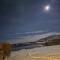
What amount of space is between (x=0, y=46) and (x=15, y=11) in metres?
0.45

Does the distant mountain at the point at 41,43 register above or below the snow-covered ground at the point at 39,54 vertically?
above

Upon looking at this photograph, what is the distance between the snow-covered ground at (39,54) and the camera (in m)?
2.02

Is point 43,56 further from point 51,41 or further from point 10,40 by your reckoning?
point 10,40

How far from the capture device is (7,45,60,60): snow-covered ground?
2021 mm

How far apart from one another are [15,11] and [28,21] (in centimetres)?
20

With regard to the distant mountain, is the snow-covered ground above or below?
below

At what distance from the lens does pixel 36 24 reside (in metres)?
2.12

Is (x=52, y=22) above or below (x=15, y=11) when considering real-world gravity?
below

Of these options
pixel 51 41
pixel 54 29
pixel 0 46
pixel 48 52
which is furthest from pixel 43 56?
pixel 0 46

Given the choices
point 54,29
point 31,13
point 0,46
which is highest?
point 31,13

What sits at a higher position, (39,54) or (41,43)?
(41,43)

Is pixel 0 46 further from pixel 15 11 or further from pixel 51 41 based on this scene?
pixel 51 41

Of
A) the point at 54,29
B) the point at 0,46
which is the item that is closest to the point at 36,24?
the point at 54,29

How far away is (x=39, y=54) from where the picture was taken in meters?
2.04
